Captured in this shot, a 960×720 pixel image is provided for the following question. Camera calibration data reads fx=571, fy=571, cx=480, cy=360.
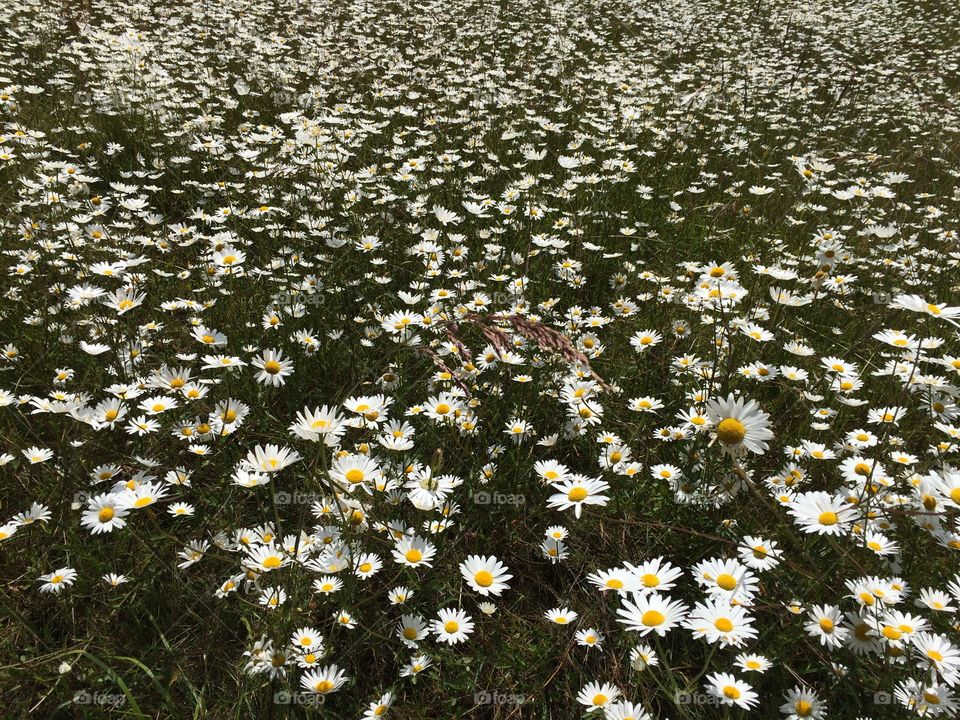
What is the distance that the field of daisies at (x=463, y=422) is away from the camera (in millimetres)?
1552

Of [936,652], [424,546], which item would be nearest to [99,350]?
[424,546]

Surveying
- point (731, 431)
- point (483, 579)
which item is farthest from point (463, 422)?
point (731, 431)

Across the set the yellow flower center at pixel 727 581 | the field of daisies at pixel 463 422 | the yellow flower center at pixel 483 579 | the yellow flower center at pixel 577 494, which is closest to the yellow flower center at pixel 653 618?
the field of daisies at pixel 463 422

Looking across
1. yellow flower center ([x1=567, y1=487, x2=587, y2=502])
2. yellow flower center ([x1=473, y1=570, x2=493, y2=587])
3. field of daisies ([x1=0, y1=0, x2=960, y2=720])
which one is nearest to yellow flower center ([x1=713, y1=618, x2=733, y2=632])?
field of daisies ([x1=0, y1=0, x2=960, y2=720])

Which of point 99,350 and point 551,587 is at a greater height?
point 99,350

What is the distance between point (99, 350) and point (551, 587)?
6.35ft

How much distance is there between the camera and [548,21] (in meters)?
9.02

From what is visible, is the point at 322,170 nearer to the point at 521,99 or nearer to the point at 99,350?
the point at 99,350

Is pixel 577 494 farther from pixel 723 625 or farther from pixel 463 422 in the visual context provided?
pixel 463 422

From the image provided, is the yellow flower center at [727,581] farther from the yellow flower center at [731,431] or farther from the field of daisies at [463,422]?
the yellow flower center at [731,431]

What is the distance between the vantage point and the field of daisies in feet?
5.09

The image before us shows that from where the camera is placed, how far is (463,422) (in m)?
2.28

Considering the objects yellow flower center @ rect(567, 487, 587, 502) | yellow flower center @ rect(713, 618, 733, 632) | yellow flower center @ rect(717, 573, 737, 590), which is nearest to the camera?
yellow flower center @ rect(713, 618, 733, 632)

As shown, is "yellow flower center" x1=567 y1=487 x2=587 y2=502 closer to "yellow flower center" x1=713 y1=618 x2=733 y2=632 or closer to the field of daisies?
the field of daisies
